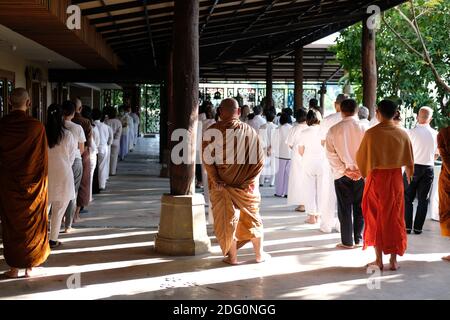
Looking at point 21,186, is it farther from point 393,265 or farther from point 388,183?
Answer: point 393,265

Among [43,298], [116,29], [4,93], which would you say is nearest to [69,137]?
[43,298]

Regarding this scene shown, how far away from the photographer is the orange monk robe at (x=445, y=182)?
6.39 m

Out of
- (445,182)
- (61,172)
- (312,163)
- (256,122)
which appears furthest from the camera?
(256,122)

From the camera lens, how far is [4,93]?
1268cm

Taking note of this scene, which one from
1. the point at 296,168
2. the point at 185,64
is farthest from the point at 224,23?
the point at 185,64

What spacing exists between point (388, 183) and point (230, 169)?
1472 millimetres

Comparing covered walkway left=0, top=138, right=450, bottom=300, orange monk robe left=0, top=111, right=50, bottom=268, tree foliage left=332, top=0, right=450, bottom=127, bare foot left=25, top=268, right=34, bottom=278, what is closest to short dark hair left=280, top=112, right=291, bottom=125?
tree foliage left=332, top=0, right=450, bottom=127

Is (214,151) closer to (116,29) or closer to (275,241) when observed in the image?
(275,241)

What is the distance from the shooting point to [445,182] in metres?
6.46

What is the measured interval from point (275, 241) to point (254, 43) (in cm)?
1096

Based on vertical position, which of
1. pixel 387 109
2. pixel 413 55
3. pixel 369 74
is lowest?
pixel 387 109

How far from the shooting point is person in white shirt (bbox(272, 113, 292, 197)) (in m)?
11.2

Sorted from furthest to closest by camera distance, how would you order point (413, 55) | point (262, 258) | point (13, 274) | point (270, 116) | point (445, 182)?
point (413, 55)
point (270, 116)
point (445, 182)
point (262, 258)
point (13, 274)

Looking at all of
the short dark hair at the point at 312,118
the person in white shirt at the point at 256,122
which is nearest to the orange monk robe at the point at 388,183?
the short dark hair at the point at 312,118
